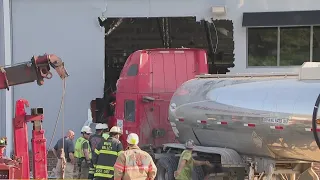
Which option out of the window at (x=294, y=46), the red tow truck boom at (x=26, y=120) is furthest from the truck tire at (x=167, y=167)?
the window at (x=294, y=46)

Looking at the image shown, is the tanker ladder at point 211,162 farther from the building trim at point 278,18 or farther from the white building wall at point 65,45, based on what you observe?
the white building wall at point 65,45

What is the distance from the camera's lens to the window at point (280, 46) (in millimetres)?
18938

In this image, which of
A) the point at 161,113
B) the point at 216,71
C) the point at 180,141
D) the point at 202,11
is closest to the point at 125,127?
the point at 161,113

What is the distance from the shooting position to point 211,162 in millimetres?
11625

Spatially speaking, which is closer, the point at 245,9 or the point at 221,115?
the point at 221,115

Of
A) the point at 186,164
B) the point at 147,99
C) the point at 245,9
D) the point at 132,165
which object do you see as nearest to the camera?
the point at 132,165

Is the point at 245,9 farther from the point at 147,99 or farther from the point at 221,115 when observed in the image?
the point at 221,115

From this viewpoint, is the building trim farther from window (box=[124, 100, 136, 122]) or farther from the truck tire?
the truck tire

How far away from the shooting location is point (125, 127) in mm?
14391

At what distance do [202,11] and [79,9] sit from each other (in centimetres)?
386

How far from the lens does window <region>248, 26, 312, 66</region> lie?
746 inches

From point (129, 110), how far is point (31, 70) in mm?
4832

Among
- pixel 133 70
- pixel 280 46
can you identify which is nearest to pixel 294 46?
pixel 280 46

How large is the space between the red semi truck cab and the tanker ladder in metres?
1.07
